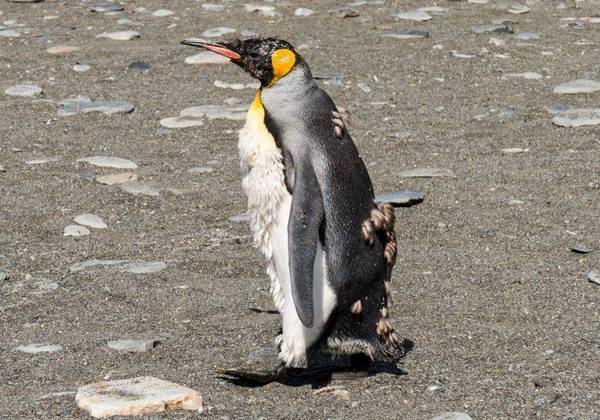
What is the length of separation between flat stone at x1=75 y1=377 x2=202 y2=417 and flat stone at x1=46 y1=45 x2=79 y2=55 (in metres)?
5.57

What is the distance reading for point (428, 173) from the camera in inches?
265

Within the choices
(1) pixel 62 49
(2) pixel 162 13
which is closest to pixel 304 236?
(1) pixel 62 49

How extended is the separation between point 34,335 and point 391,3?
6543 millimetres

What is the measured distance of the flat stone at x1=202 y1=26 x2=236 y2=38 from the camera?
9.61 m

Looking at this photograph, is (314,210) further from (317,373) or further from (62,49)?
(62,49)

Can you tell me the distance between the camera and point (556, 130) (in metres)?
7.47

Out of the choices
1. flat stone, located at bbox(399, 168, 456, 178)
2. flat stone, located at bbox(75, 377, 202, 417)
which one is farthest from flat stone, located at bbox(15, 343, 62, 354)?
flat stone, located at bbox(399, 168, 456, 178)

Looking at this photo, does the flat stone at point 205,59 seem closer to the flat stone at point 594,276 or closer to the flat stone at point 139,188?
the flat stone at point 139,188

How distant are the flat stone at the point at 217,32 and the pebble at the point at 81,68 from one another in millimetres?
1079

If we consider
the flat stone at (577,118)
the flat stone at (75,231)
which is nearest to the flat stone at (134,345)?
the flat stone at (75,231)

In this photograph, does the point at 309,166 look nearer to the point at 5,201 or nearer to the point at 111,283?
the point at 111,283

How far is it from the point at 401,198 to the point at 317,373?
212 cm

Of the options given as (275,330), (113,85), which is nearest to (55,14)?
(113,85)

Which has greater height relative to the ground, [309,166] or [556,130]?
[309,166]
